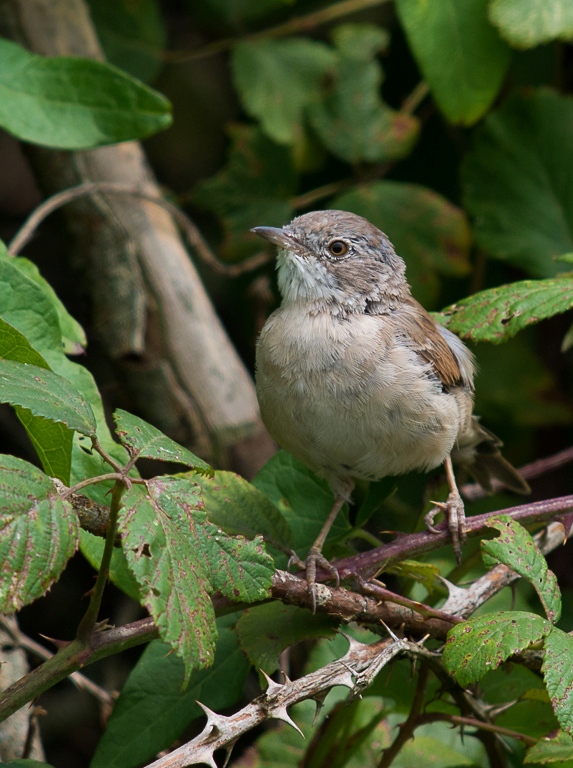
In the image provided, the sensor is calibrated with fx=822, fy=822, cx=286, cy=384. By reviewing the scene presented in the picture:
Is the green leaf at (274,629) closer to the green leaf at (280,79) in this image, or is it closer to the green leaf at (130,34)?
the green leaf at (280,79)

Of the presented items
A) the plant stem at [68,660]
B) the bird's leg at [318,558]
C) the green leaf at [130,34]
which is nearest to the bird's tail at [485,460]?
the bird's leg at [318,558]

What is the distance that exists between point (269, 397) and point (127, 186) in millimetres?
1811

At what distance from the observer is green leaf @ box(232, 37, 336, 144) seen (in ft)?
14.4

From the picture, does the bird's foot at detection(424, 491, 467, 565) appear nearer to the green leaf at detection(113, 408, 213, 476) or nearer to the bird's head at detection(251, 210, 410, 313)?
the bird's head at detection(251, 210, 410, 313)

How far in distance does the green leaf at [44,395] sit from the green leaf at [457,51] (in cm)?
278

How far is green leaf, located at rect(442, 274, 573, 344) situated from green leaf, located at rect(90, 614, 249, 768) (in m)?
1.22

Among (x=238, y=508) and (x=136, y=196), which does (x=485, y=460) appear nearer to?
(x=238, y=508)

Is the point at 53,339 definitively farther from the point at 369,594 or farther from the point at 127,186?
the point at 127,186

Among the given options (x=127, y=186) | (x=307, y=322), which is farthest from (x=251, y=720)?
(x=127, y=186)

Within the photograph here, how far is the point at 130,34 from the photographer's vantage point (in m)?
4.66

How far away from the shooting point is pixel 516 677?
8.80 feet

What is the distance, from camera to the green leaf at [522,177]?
4168 mm

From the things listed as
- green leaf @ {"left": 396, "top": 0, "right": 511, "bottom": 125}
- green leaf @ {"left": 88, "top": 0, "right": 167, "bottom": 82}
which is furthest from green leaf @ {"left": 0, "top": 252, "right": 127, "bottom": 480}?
green leaf @ {"left": 88, "top": 0, "right": 167, "bottom": 82}

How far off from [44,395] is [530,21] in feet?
9.51
